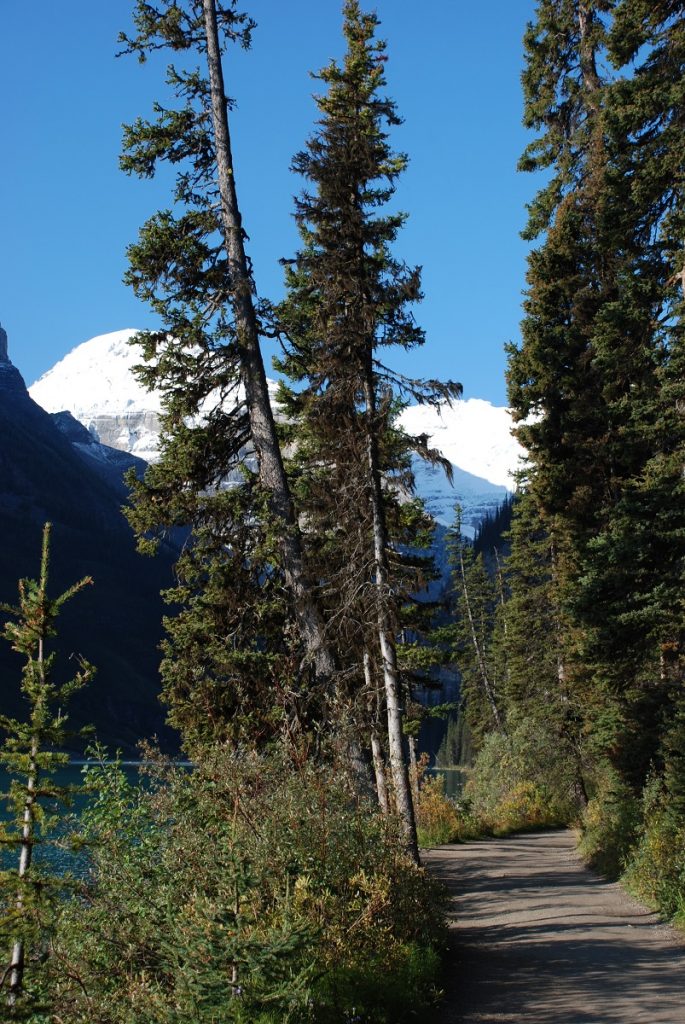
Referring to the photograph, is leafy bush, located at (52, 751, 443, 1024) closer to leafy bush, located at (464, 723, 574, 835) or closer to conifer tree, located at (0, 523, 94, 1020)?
conifer tree, located at (0, 523, 94, 1020)

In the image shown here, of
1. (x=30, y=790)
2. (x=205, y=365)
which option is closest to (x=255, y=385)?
(x=205, y=365)

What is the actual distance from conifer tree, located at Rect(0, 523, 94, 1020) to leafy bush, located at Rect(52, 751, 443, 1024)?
19.4 inches

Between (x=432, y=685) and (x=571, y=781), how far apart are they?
12.9m

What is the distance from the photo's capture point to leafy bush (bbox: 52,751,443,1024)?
573cm

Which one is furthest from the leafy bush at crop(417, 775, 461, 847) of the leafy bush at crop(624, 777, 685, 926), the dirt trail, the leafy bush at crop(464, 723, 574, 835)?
the leafy bush at crop(624, 777, 685, 926)

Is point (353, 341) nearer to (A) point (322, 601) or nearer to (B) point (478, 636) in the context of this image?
(A) point (322, 601)

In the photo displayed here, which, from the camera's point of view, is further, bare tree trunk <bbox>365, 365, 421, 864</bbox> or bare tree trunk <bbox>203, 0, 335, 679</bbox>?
bare tree trunk <bbox>203, 0, 335, 679</bbox>

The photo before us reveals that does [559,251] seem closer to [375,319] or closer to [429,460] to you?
[375,319]

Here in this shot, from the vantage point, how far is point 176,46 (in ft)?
54.9

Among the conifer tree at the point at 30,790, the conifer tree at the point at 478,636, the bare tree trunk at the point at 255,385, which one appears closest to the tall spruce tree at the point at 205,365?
Result: the bare tree trunk at the point at 255,385

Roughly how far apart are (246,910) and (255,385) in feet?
33.1

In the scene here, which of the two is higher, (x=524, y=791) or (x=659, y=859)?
(x=524, y=791)

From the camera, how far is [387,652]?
13.8 m

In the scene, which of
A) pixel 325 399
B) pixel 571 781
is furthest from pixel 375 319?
pixel 571 781
